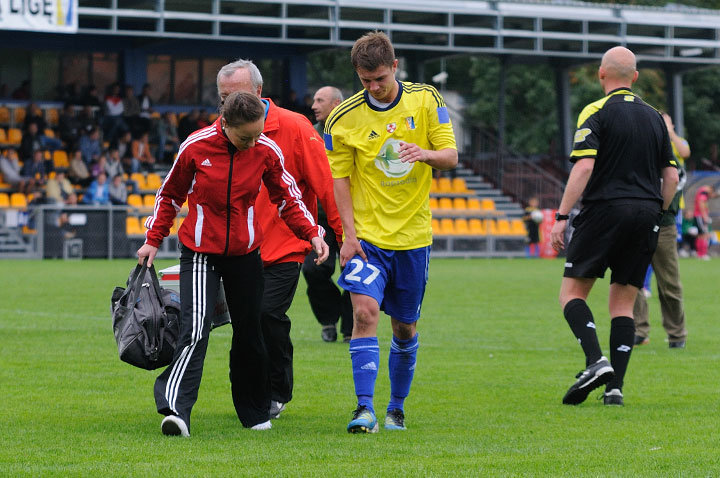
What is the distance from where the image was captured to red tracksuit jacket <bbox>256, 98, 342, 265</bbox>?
7293 mm

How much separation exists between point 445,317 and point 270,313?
7.46 m

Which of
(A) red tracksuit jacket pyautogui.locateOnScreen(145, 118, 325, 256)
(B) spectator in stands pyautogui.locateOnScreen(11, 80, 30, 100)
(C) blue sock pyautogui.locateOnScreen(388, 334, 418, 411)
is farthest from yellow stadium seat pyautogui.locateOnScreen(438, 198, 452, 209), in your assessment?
(A) red tracksuit jacket pyautogui.locateOnScreen(145, 118, 325, 256)

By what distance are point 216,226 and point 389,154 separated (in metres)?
0.98

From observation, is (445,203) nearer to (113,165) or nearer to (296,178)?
(113,165)

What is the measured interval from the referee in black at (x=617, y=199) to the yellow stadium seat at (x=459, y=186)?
28219mm

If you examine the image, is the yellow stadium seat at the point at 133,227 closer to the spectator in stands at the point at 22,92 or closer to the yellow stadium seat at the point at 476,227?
the spectator in stands at the point at 22,92

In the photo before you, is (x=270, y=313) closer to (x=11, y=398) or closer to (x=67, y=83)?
(x=11, y=398)

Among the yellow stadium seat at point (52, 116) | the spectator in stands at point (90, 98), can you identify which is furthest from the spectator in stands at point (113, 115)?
the yellow stadium seat at point (52, 116)

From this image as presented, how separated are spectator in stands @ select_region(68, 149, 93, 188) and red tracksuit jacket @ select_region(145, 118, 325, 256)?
24.5 metres

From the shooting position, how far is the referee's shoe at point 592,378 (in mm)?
7324

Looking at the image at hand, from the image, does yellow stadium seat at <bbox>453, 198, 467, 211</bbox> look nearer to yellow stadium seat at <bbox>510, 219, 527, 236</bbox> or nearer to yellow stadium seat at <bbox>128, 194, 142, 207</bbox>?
yellow stadium seat at <bbox>510, 219, 527, 236</bbox>

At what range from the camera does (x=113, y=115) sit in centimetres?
3300

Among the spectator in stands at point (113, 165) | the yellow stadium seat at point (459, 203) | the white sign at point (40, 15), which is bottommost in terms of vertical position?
the yellow stadium seat at point (459, 203)

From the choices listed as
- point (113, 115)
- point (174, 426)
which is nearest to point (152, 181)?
point (113, 115)
